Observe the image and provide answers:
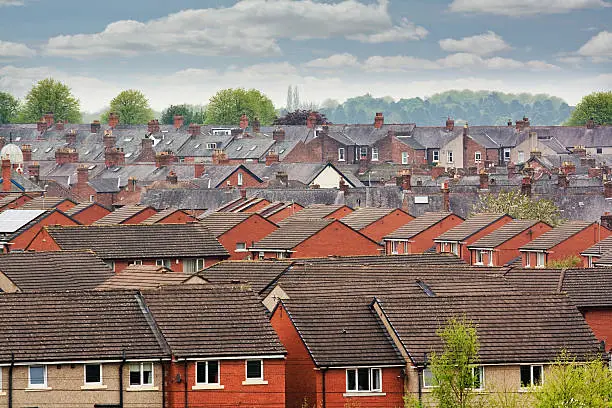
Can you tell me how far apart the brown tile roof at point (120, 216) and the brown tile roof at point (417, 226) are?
1655 centimetres

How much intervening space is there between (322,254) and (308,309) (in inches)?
1446

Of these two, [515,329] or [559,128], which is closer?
[515,329]

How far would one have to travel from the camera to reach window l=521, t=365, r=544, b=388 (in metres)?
44.6

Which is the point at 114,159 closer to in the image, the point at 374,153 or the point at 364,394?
the point at 374,153

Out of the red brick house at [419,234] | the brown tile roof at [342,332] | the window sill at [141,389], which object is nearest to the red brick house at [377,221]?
the red brick house at [419,234]

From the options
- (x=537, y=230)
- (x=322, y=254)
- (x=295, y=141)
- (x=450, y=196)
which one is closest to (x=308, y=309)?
(x=322, y=254)

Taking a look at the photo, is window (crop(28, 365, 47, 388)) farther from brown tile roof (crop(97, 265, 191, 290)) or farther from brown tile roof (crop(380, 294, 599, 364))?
brown tile roof (crop(97, 265, 191, 290))

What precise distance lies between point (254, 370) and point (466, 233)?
48.0 metres

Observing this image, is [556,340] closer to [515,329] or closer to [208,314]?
[515,329]

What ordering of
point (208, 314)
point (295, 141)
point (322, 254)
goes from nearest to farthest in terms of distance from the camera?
1. point (208, 314)
2. point (322, 254)
3. point (295, 141)

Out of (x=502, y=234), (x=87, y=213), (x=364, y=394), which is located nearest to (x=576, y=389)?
(x=364, y=394)

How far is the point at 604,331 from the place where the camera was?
56.7 m

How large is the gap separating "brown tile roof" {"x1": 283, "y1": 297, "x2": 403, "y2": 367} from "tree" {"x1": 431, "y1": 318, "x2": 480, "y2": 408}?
2.72 metres

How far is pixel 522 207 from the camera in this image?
344ft
